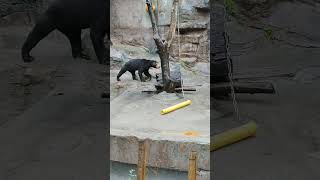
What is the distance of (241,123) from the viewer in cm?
360

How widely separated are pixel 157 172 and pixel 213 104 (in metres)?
1.38

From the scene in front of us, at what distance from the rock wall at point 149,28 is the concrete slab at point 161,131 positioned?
10.8 feet

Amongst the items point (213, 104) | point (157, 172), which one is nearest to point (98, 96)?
point (213, 104)

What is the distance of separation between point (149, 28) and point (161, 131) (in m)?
4.07

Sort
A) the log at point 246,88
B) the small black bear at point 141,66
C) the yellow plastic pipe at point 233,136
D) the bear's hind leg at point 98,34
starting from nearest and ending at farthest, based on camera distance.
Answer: the yellow plastic pipe at point 233,136
the log at point 246,88
the small black bear at point 141,66
the bear's hind leg at point 98,34

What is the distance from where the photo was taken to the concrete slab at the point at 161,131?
2.81m

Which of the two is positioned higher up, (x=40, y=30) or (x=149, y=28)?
Result: (x=40, y=30)

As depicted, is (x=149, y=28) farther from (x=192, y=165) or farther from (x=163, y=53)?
(x=192, y=165)

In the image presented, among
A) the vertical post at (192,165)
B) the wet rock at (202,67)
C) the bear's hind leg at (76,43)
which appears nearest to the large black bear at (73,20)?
the bear's hind leg at (76,43)

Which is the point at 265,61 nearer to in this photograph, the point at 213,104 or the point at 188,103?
the point at 213,104

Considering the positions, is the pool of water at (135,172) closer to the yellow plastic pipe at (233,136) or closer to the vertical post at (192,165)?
the yellow plastic pipe at (233,136)

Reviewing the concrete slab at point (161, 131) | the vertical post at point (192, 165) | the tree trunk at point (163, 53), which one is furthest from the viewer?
the tree trunk at point (163, 53)

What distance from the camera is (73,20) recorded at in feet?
15.5

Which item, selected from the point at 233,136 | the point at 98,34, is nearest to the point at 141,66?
the point at 98,34
